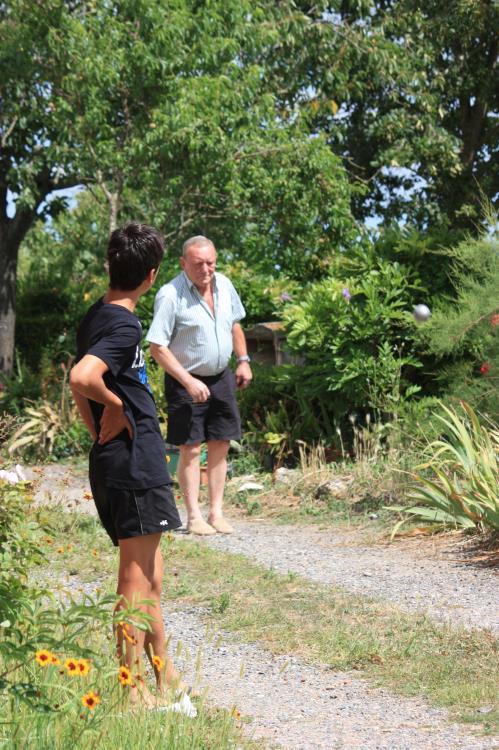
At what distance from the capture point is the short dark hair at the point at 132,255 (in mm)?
3324

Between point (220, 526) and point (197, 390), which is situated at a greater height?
point (197, 390)

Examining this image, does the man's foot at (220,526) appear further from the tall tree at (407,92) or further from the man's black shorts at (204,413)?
the tall tree at (407,92)

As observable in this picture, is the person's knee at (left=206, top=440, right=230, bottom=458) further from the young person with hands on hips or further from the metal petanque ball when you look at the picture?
the young person with hands on hips

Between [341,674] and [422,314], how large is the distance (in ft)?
16.1

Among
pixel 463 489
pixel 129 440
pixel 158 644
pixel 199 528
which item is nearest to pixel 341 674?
pixel 158 644

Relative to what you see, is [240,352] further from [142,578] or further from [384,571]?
[142,578]

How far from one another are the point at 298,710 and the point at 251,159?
7.99m

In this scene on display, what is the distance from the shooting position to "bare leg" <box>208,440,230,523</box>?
273 inches

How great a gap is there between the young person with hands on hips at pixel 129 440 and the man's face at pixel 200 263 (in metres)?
3.07

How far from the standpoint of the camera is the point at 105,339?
322 centimetres

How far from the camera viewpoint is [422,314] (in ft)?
27.9

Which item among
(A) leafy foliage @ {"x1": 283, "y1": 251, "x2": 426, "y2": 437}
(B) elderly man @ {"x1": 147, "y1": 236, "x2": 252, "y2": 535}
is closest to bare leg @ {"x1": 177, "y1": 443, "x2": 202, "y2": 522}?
(B) elderly man @ {"x1": 147, "y1": 236, "x2": 252, "y2": 535}

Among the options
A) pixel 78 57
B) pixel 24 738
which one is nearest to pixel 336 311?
pixel 78 57

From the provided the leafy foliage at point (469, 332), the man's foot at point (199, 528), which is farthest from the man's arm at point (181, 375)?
the leafy foliage at point (469, 332)
